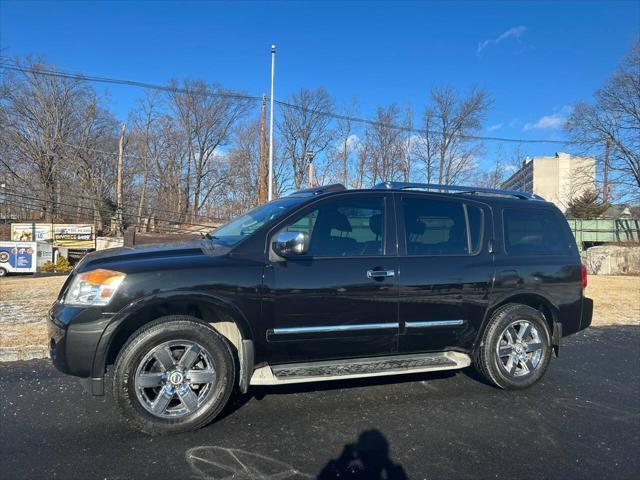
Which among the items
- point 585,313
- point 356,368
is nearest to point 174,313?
point 356,368

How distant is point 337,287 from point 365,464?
1340 millimetres

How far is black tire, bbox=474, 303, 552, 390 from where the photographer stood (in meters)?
4.26

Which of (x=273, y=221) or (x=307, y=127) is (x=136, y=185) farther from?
(x=273, y=221)

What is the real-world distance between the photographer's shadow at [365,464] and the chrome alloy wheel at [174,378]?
3.66 ft

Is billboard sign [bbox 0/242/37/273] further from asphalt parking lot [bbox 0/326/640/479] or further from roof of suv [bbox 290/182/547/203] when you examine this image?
roof of suv [bbox 290/182/547/203]

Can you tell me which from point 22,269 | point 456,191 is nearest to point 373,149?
point 22,269

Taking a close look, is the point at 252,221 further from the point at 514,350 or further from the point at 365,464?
the point at 514,350

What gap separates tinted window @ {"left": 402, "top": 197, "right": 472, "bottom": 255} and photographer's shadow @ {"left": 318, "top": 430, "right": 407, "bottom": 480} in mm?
1669

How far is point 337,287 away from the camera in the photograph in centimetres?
366

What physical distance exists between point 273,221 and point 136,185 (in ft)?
160

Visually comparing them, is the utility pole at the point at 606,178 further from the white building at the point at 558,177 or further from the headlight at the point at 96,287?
the headlight at the point at 96,287

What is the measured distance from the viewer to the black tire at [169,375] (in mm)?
3164

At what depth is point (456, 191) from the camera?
14.9 feet

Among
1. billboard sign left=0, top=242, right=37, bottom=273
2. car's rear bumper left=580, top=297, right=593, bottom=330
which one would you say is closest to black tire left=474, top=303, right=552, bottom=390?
car's rear bumper left=580, top=297, right=593, bottom=330
